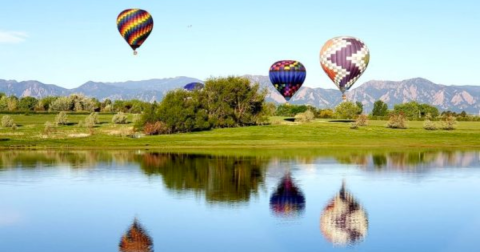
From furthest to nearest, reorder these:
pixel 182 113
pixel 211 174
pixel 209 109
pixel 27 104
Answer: pixel 27 104, pixel 209 109, pixel 182 113, pixel 211 174

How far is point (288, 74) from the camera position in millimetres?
132125

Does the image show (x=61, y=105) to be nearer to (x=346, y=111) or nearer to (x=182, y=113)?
(x=346, y=111)

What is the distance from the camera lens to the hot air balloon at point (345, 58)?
115 meters

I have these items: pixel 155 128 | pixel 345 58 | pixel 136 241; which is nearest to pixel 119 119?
pixel 155 128

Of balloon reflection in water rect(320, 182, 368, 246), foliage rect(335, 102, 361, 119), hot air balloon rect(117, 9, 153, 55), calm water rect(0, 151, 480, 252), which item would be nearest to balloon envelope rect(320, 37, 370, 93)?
hot air balloon rect(117, 9, 153, 55)

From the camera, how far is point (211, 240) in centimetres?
2973

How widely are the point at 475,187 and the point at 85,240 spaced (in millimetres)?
29677

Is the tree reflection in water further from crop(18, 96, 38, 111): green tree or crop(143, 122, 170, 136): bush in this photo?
crop(18, 96, 38, 111): green tree

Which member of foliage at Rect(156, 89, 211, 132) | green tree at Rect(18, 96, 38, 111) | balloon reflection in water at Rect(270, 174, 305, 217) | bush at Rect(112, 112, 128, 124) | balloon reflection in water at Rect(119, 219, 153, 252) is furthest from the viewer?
green tree at Rect(18, 96, 38, 111)

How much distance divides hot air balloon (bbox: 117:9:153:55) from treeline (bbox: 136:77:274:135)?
1054cm

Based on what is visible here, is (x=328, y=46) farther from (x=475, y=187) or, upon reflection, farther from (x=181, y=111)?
(x=475, y=187)

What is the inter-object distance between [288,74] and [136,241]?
104774mm

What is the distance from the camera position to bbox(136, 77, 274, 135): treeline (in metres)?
108

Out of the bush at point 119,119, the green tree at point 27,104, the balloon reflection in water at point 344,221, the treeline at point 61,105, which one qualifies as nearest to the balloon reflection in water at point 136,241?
the balloon reflection in water at point 344,221
